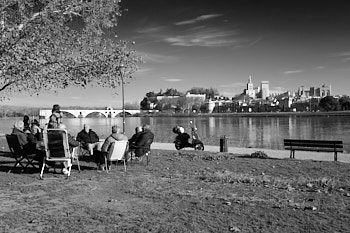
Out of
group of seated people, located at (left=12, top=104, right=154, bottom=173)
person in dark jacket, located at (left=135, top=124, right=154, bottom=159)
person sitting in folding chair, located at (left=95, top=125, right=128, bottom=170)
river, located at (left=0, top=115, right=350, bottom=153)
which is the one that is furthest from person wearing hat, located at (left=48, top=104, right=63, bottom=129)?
river, located at (left=0, top=115, right=350, bottom=153)

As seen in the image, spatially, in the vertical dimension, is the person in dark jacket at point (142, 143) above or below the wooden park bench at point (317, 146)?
above

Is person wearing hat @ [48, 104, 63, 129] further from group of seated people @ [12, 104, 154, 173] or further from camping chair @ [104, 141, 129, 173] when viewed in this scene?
camping chair @ [104, 141, 129, 173]

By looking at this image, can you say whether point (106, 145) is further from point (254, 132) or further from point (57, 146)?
point (254, 132)

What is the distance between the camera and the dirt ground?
4.55 m

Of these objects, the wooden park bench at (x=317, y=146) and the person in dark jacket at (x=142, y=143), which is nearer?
the person in dark jacket at (x=142, y=143)

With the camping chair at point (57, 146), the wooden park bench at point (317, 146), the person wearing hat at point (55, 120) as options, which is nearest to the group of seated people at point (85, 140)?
the person wearing hat at point (55, 120)

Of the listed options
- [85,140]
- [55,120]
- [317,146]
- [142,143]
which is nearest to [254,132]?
[317,146]

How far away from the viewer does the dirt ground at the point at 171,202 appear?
4.55 m

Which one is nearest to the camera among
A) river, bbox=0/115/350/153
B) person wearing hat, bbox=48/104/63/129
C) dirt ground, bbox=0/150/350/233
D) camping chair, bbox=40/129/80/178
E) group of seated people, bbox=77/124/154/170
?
dirt ground, bbox=0/150/350/233

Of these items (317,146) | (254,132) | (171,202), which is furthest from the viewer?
(254,132)

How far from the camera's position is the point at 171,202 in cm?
570

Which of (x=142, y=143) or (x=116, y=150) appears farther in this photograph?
(x=142, y=143)

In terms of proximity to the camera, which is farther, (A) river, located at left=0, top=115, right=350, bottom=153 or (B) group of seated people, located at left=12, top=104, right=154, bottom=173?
(A) river, located at left=0, top=115, right=350, bottom=153

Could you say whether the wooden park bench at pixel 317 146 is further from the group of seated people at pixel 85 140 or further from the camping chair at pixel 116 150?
the camping chair at pixel 116 150
